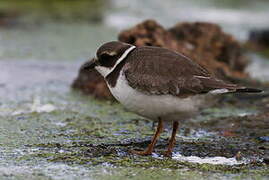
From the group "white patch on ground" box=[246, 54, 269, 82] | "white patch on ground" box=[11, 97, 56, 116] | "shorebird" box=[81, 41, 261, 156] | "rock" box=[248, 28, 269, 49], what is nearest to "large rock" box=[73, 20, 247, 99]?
"white patch on ground" box=[11, 97, 56, 116]

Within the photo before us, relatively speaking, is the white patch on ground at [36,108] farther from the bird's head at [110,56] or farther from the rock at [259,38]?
the rock at [259,38]

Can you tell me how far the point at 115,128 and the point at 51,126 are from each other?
27.6 inches

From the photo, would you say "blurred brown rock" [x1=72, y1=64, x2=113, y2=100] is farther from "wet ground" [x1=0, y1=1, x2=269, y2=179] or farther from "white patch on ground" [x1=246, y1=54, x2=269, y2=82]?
"white patch on ground" [x1=246, y1=54, x2=269, y2=82]

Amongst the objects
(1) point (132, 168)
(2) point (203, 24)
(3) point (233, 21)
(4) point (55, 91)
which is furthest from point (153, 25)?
(3) point (233, 21)

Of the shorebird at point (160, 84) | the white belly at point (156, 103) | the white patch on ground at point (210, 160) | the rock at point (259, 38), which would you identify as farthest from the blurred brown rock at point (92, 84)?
the rock at point (259, 38)

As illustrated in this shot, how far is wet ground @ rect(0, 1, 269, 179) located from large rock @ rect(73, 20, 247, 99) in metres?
0.32

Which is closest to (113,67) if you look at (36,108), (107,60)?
(107,60)

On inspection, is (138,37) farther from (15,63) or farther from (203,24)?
(15,63)

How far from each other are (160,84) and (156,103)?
6.7 inches

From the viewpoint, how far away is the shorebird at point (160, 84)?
431 cm

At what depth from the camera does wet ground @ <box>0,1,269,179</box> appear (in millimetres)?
4035

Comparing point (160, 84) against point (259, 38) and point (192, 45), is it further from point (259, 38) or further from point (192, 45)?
point (259, 38)

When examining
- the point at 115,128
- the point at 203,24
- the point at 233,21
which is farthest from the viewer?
the point at 233,21

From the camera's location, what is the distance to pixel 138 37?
7.14 metres
